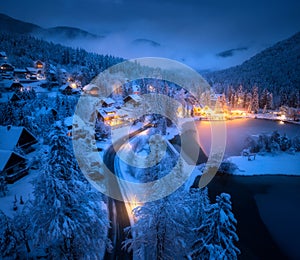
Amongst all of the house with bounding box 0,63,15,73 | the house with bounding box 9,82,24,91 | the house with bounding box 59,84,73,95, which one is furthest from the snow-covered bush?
the house with bounding box 0,63,15,73

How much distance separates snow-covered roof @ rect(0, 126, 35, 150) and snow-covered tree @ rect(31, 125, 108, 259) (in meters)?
21.7

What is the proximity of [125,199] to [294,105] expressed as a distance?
9286 cm

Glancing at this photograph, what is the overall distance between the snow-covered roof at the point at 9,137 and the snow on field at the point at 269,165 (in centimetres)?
3650

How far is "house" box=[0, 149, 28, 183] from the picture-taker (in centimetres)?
2317

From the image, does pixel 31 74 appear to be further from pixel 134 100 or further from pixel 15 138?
pixel 15 138

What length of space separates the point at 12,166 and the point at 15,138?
5.81m

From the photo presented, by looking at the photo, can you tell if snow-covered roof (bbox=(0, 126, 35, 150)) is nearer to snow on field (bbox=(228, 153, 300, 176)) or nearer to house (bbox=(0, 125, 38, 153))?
house (bbox=(0, 125, 38, 153))

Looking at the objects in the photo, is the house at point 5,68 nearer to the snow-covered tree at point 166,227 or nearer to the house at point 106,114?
the house at point 106,114

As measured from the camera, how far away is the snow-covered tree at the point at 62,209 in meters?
9.57

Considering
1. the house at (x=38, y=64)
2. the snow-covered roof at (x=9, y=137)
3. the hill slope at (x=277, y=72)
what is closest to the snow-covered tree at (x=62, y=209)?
the snow-covered roof at (x=9, y=137)

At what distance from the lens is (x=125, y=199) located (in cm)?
2412

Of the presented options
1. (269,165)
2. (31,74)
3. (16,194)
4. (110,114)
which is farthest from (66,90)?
(269,165)

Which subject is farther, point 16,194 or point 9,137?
point 9,137

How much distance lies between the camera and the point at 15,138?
28109mm
